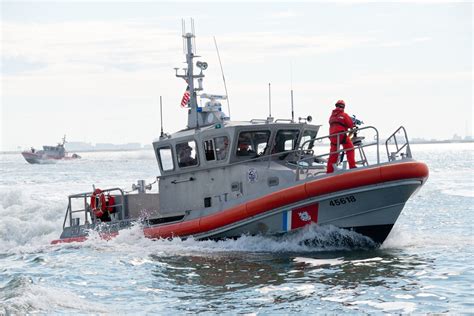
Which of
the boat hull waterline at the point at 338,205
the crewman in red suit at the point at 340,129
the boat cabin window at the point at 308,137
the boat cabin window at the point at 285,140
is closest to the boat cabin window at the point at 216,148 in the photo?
the boat cabin window at the point at 285,140

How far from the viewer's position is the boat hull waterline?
11.0 m

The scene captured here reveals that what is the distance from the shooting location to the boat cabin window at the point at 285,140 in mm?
12852

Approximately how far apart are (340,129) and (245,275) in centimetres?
311

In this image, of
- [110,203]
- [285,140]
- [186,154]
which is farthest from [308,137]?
[110,203]

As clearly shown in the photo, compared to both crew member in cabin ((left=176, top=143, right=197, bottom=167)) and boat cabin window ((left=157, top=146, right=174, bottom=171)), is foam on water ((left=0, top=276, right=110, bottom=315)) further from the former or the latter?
boat cabin window ((left=157, top=146, right=174, bottom=171))

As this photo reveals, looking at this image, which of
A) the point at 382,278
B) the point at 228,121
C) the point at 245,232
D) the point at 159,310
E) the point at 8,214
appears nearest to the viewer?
the point at 159,310

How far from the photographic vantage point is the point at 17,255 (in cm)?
1359

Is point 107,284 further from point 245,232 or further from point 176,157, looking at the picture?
point 176,157

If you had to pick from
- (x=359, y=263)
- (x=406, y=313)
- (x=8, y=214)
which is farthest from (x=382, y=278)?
(x=8, y=214)

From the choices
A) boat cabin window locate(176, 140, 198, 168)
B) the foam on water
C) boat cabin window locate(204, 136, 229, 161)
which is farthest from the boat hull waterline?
the foam on water

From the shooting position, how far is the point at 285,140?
12945 mm

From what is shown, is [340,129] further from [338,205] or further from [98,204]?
[98,204]

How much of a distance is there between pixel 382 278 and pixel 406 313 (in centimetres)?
179

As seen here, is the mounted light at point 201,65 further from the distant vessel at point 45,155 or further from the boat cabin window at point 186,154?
the distant vessel at point 45,155
